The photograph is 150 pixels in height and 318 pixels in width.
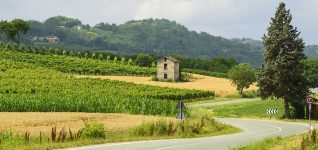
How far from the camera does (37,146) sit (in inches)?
928

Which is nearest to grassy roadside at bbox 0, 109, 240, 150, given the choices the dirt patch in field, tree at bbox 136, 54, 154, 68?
the dirt patch in field

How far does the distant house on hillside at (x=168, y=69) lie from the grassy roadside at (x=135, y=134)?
77.5 meters

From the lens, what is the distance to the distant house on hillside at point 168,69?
125062 millimetres

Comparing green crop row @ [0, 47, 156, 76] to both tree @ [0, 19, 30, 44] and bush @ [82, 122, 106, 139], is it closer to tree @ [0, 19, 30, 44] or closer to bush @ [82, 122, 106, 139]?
tree @ [0, 19, 30, 44]

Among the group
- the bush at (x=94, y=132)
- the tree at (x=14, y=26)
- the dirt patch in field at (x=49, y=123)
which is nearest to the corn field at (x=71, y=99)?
the dirt patch in field at (x=49, y=123)

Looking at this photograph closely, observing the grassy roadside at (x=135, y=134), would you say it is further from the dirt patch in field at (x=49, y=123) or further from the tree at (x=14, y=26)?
the tree at (x=14, y=26)

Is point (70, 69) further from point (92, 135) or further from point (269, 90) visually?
point (92, 135)

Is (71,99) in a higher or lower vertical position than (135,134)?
higher

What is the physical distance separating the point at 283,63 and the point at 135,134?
28384 mm

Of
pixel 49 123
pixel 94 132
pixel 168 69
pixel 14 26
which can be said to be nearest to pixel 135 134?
pixel 94 132

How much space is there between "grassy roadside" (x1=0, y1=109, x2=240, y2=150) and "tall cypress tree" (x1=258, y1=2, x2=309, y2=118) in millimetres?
14390

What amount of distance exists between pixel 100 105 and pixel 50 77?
133 ft

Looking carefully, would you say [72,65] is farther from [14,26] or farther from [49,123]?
[49,123]

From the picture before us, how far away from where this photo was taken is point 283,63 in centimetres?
5650
